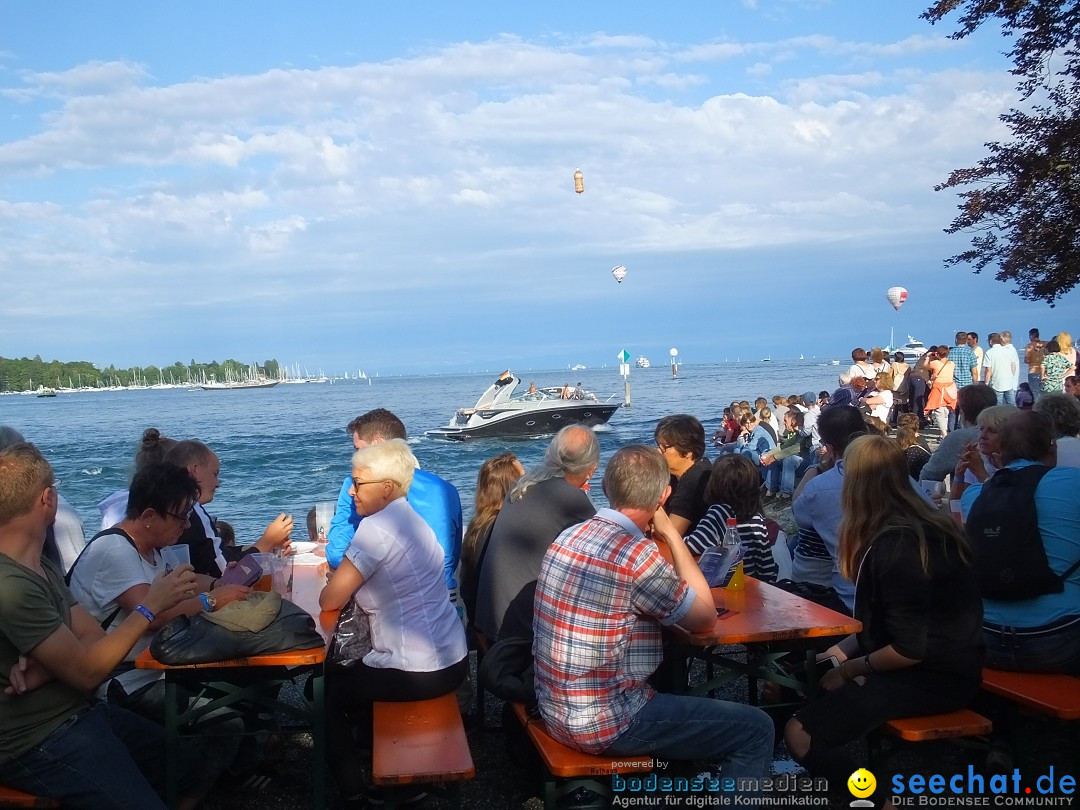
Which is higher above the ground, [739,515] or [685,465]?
[685,465]

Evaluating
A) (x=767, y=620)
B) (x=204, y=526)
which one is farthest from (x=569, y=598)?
(x=204, y=526)

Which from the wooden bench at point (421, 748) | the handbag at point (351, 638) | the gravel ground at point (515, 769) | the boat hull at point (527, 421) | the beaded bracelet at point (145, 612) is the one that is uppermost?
the beaded bracelet at point (145, 612)

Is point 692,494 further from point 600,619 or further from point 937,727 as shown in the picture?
point 600,619

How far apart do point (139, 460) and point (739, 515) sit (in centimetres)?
296

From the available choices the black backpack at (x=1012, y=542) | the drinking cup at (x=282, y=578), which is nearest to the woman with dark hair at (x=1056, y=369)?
the black backpack at (x=1012, y=542)

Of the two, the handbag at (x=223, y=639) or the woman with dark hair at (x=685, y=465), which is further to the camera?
the woman with dark hair at (x=685, y=465)

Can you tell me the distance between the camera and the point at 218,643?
9.57ft

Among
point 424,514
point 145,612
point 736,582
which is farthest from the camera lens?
point 424,514

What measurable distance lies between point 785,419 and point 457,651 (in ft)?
36.9

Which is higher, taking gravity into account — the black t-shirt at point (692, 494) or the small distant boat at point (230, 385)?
the black t-shirt at point (692, 494)

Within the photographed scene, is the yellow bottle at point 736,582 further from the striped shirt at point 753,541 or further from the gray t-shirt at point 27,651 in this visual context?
the gray t-shirt at point 27,651

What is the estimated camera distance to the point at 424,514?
13.9 feet

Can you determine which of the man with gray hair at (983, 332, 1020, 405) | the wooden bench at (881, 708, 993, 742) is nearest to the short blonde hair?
the wooden bench at (881, 708, 993, 742)

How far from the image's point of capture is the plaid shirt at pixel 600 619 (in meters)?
2.71
